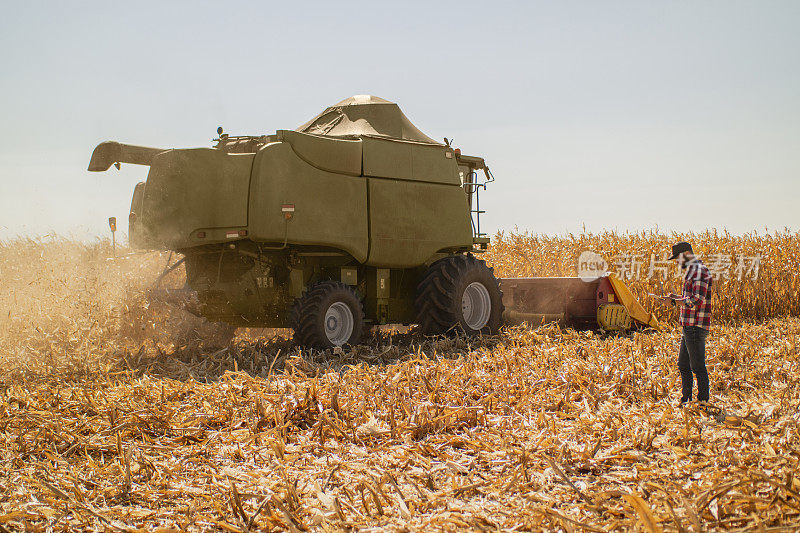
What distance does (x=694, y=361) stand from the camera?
19.6ft

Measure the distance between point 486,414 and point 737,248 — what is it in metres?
12.3

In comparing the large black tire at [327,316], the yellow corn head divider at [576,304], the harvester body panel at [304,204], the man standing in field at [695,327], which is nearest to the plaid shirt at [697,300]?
the man standing in field at [695,327]

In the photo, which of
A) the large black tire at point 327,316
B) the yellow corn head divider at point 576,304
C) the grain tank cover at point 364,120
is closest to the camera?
the large black tire at point 327,316

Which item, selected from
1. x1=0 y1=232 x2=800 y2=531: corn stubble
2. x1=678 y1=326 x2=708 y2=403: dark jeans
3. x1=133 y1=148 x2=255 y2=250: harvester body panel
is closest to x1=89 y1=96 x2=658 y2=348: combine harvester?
x1=133 y1=148 x2=255 y2=250: harvester body panel

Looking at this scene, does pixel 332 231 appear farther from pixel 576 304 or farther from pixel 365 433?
pixel 365 433

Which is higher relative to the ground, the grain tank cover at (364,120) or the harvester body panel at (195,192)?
the grain tank cover at (364,120)

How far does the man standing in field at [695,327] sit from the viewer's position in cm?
594

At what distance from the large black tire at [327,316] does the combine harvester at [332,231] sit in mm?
16

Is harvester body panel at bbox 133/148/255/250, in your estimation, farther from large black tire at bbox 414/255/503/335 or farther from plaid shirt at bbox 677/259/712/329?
plaid shirt at bbox 677/259/712/329

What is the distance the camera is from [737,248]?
51.1 feet

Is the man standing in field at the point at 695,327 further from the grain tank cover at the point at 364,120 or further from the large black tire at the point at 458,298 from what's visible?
the grain tank cover at the point at 364,120

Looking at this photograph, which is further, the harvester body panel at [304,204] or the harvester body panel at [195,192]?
the harvester body panel at [195,192]

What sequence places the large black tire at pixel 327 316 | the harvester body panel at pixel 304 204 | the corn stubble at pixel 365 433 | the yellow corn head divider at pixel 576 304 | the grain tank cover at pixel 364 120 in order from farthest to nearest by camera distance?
the yellow corn head divider at pixel 576 304 < the grain tank cover at pixel 364 120 < the large black tire at pixel 327 316 < the harvester body panel at pixel 304 204 < the corn stubble at pixel 365 433

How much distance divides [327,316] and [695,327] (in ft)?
14.2
